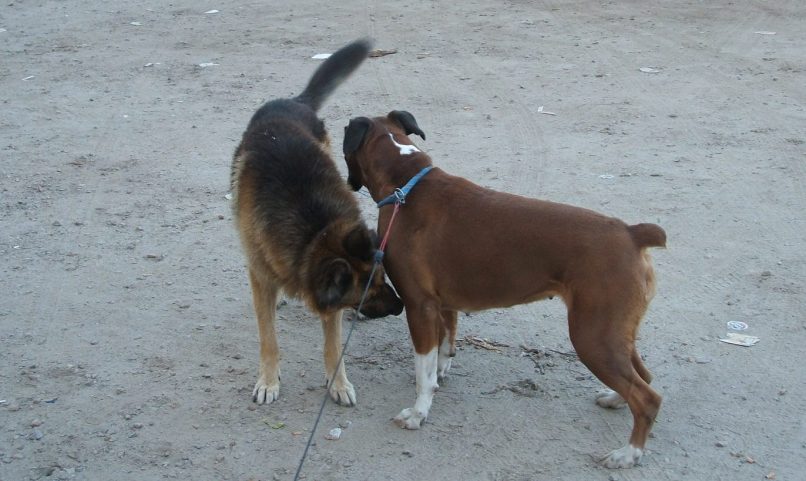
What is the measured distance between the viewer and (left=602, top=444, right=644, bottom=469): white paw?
396 centimetres

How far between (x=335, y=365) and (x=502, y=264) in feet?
3.81

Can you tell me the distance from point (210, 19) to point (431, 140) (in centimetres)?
706

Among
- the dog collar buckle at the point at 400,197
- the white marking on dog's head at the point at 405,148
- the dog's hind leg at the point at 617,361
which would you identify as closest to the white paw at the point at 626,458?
the dog's hind leg at the point at 617,361

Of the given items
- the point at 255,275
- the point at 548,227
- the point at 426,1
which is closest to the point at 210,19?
the point at 426,1

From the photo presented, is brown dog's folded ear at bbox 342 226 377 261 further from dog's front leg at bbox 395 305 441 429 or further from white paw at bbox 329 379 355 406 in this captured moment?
white paw at bbox 329 379 355 406

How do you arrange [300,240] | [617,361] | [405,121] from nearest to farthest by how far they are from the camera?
[617,361] → [300,240] → [405,121]

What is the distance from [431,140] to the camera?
831cm

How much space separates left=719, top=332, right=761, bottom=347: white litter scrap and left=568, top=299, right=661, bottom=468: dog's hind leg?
1310mm

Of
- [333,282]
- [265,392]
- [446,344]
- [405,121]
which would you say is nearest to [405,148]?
[405,121]

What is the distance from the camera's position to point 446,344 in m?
4.75

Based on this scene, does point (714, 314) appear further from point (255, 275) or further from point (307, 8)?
point (307, 8)

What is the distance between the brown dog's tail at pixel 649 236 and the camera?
391 centimetres

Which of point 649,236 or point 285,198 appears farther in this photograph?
point 285,198

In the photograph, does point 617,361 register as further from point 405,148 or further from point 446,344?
point 405,148
